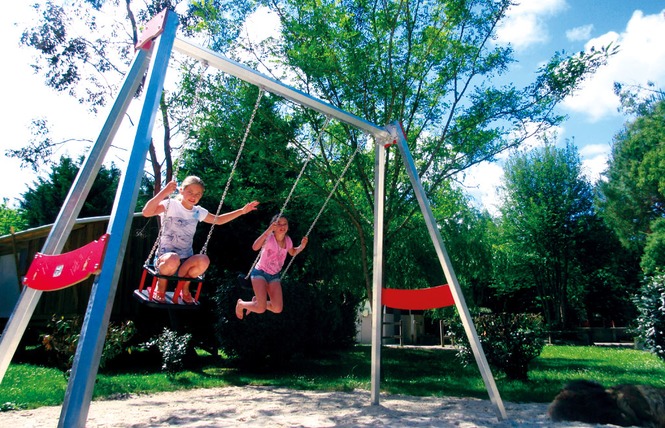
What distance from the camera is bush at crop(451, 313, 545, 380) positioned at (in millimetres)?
8945

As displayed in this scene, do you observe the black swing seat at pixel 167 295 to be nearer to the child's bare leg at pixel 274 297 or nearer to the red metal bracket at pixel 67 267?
the child's bare leg at pixel 274 297

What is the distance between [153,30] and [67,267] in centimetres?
210

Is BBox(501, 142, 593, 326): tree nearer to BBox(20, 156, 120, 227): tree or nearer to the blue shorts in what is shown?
BBox(20, 156, 120, 227): tree

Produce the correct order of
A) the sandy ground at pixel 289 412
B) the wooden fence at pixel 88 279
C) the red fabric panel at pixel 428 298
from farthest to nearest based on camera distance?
the wooden fence at pixel 88 279
the red fabric panel at pixel 428 298
the sandy ground at pixel 289 412

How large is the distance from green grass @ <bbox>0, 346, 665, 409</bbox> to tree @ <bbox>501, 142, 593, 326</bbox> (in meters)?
13.2

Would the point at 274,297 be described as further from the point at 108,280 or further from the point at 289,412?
the point at 108,280

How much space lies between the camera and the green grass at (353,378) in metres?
8.02

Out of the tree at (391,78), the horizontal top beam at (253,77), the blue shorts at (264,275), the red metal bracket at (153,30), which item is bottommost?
the blue shorts at (264,275)

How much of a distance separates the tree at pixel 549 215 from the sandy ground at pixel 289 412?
20.5 m

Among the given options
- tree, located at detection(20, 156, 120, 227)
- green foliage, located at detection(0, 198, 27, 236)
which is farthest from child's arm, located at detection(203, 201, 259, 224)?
green foliage, located at detection(0, 198, 27, 236)

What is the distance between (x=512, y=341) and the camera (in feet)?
29.3

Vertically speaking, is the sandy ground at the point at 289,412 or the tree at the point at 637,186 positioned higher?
the tree at the point at 637,186

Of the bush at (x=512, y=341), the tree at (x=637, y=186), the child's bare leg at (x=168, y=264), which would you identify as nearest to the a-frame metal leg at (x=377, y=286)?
the bush at (x=512, y=341)

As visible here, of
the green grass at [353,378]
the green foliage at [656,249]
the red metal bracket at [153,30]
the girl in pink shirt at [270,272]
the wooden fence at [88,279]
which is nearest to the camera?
the red metal bracket at [153,30]
